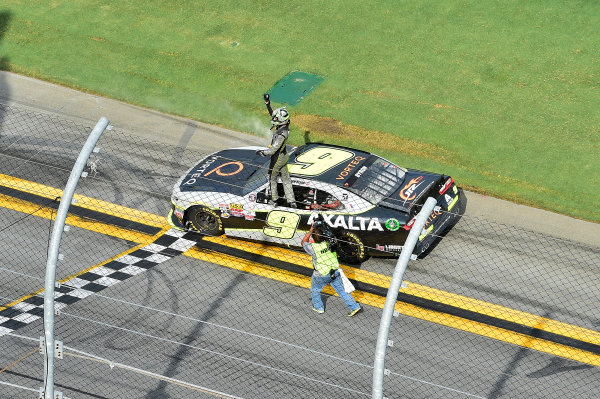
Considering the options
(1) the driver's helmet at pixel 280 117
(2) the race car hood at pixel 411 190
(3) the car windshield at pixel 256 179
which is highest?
(1) the driver's helmet at pixel 280 117

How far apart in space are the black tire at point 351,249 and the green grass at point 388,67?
3.23 metres

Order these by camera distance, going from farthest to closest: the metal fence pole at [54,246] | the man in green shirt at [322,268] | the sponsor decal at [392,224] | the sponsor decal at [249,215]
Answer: the sponsor decal at [249,215] < the sponsor decal at [392,224] < the man in green shirt at [322,268] < the metal fence pole at [54,246]

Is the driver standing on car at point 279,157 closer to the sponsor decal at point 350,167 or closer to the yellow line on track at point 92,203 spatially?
the sponsor decal at point 350,167

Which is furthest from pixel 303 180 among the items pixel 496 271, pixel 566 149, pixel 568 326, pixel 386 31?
pixel 386 31

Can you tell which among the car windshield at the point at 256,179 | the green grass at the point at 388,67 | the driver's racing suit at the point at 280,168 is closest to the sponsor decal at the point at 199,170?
the car windshield at the point at 256,179

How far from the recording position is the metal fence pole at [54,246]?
687cm

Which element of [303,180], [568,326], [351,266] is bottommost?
[568,326]

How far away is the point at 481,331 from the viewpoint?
11367 mm

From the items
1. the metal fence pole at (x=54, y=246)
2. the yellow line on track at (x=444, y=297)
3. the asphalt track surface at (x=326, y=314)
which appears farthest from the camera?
the yellow line on track at (x=444, y=297)

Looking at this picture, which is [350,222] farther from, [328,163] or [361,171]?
[328,163]

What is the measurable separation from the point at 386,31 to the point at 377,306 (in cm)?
894

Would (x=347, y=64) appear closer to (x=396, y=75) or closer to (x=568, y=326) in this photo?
(x=396, y=75)

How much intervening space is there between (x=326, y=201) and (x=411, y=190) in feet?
4.41

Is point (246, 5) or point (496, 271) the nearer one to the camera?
point (496, 271)
